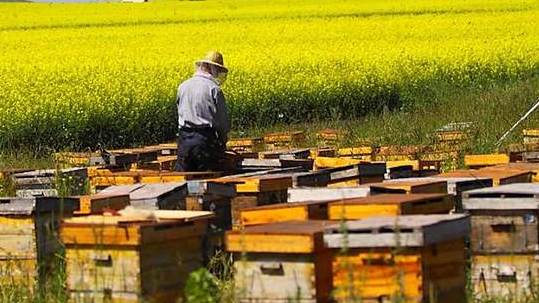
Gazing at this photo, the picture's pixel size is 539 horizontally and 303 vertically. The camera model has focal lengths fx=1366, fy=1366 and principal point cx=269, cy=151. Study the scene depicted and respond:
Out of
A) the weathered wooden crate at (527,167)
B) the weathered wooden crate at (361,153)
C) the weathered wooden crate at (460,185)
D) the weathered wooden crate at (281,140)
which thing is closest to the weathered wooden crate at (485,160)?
the weathered wooden crate at (527,167)

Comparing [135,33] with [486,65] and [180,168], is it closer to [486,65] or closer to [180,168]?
[486,65]

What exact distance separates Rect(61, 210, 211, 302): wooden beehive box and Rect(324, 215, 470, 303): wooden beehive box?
1134 mm

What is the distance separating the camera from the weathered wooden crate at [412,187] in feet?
29.8

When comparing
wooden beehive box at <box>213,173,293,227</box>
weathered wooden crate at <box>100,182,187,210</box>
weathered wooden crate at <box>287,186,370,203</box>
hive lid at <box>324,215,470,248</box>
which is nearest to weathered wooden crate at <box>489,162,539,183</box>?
wooden beehive box at <box>213,173,293,227</box>

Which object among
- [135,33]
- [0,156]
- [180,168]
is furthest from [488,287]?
[135,33]

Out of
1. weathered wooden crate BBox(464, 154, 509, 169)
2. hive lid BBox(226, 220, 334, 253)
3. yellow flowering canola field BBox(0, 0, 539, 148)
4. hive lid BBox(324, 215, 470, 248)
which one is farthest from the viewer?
yellow flowering canola field BBox(0, 0, 539, 148)

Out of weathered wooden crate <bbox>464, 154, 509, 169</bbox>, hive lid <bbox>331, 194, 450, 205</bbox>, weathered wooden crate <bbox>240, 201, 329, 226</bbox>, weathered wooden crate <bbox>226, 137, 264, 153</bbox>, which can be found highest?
weathered wooden crate <bbox>226, 137, 264, 153</bbox>

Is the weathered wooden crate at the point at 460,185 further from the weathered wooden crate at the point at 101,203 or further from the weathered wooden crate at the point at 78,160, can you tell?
the weathered wooden crate at the point at 78,160

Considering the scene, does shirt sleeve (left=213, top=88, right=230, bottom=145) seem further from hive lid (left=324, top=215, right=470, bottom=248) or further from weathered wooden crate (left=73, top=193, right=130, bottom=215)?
hive lid (left=324, top=215, right=470, bottom=248)

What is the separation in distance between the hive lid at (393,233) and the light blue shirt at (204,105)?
581cm

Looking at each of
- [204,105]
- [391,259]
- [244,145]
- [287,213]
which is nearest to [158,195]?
[287,213]

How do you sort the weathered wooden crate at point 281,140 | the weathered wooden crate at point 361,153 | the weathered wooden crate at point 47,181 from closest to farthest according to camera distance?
1. the weathered wooden crate at point 47,181
2. the weathered wooden crate at point 361,153
3. the weathered wooden crate at point 281,140

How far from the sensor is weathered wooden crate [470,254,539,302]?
8.14 meters

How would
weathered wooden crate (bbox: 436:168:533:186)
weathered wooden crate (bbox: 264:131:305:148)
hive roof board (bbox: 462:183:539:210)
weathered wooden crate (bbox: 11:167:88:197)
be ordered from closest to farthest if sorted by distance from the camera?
hive roof board (bbox: 462:183:539:210)
weathered wooden crate (bbox: 436:168:533:186)
weathered wooden crate (bbox: 11:167:88:197)
weathered wooden crate (bbox: 264:131:305:148)
